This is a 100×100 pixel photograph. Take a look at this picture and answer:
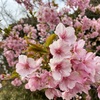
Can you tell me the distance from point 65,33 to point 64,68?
0.15m

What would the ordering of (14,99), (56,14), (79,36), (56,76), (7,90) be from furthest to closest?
1. (7,90)
2. (14,99)
3. (79,36)
4. (56,14)
5. (56,76)

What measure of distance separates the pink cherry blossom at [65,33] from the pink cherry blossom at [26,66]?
0.44ft

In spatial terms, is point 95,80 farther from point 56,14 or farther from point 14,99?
point 14,99

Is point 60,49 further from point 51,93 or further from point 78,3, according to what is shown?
point 78,3

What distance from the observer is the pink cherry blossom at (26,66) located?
1123mm

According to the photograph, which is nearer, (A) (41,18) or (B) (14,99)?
(A) (41,18)

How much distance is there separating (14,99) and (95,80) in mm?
5125

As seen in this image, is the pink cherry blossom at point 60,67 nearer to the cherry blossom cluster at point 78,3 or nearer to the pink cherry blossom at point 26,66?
the pink cherry blossom at point 26,66

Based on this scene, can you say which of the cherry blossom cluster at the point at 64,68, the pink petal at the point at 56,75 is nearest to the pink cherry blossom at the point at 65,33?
the cherry blossom cluster at the point at 64,68

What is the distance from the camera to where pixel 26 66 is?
3.68 ft

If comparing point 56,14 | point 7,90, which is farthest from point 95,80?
point 7,90

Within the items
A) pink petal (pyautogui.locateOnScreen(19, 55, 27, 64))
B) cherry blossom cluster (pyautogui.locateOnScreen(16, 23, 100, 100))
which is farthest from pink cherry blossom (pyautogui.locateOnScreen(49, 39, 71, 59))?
pink petal (pyautogui.locateOnScreen(19, 55, 27, 64))

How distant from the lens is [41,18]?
319 centimetres

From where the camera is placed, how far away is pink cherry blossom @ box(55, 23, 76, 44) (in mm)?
1104
